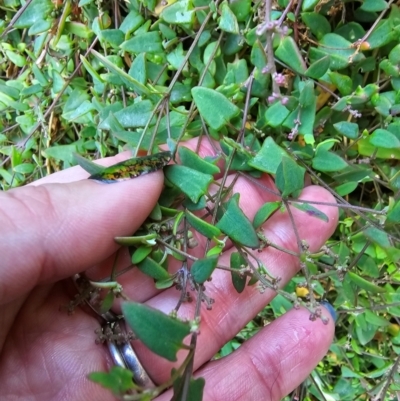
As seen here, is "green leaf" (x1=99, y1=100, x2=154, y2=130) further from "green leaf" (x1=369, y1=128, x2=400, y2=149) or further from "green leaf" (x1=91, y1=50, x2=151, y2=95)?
"green leaf" (x1=369, y1=128, x2=400, y2=149)

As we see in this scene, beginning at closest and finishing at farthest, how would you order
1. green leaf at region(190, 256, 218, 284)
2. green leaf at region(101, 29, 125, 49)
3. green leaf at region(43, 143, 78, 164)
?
1. green leaf at region(190, 256, 218, 284)
2. green leaf at region(101, 29, 125, 49)
3. green leaf at region(43, 143, 78, 164)

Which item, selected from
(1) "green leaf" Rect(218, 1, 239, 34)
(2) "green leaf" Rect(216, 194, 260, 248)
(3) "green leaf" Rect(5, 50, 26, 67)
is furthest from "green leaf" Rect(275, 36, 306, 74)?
(3) "green leaf" Rect(5, 50, 26, 67)

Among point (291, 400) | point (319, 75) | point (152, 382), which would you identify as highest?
point (319, 75)

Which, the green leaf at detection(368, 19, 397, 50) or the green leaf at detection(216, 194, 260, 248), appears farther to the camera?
the green leaf at detection(368, 19, 397, 50)

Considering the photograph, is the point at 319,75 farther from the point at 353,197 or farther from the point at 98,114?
the point at 98,114

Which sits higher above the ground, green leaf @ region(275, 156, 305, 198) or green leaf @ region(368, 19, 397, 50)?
green leaf @ region(368, 19, 397, 50)

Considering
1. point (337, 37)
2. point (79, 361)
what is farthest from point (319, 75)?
point (79, 361)
